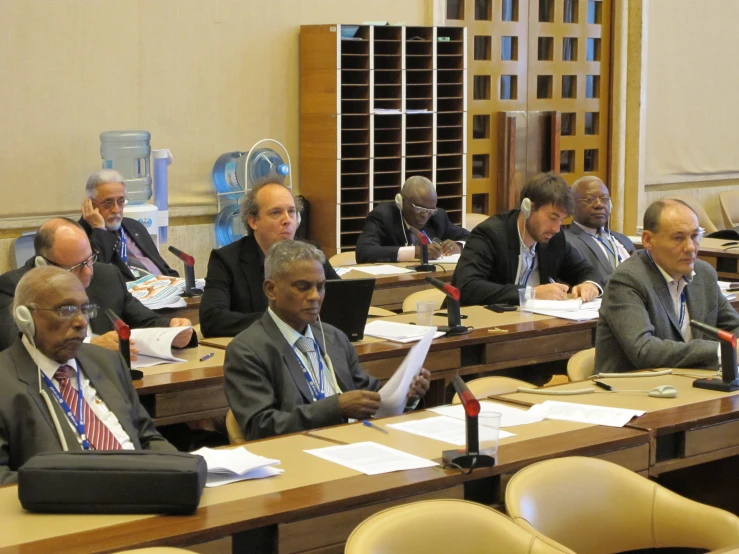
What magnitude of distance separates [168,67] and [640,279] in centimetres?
480

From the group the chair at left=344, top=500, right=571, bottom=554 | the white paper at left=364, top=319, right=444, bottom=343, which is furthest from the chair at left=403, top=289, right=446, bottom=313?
the chair at left=344, top=500, right=571, bottom=554

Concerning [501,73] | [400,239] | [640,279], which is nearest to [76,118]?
[400,239]

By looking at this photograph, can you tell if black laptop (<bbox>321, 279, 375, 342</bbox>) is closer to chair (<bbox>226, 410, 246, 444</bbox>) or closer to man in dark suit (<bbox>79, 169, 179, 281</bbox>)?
chair (<bbox>226, 410, 246, 444</bbox>)

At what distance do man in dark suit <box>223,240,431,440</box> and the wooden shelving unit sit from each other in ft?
16.5

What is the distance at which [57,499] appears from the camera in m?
2.51

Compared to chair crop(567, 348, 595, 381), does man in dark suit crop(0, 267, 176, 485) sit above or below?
above

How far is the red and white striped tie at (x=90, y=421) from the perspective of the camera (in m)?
3.01

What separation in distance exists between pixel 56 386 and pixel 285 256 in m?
0.87

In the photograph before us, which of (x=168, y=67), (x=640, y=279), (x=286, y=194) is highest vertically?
(x=168, y=67)

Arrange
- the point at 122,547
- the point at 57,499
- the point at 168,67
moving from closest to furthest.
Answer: the point at 122,547
the point at 57,499
the point at 168,67

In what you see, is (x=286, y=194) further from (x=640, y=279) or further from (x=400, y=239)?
(x=400, y=239)

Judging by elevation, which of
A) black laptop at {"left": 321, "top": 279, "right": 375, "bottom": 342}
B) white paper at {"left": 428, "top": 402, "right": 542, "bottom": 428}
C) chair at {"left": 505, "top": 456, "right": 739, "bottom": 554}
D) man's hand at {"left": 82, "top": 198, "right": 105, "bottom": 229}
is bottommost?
chair at {"left": 505, "top": 456, "right": 739, "bottom": 554}

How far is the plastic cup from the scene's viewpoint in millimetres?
4828

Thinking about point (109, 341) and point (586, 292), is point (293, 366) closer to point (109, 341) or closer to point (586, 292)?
point (109, 341)
